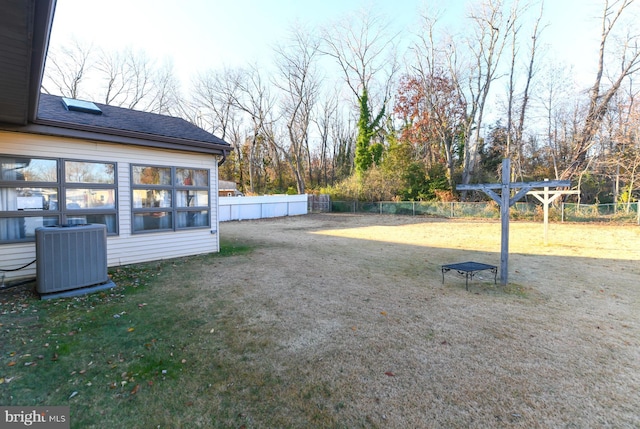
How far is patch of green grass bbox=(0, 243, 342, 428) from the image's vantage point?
7.29ft

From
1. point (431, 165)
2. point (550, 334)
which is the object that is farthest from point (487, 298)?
point (431, 165)

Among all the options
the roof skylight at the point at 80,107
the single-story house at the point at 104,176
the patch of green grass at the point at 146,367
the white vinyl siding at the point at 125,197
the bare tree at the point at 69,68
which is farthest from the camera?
the bare tree at the point at 69,68

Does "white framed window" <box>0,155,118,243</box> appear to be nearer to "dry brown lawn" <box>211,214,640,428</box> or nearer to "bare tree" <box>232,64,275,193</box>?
"dry brown lawn" <box>211,214,640,428</box>

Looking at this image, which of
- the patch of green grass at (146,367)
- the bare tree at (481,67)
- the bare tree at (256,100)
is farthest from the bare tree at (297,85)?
the patch of green grass at (146,367)

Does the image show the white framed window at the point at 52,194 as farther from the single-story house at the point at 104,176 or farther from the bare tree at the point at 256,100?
the bare tree at the point at 256,100

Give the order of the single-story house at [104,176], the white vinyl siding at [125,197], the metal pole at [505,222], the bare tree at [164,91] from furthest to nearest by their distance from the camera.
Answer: the bare tree at [164,91], the metal pole at [505,222], the white vinyl siding at [125,197], the single-story house at [104,176]

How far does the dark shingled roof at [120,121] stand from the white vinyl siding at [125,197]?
1.30 ft

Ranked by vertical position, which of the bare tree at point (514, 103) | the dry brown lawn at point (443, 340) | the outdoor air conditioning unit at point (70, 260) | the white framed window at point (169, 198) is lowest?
the dry brown lawn at point (443, 340)

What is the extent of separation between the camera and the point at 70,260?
4.74 meters

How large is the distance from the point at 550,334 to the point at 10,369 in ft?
18.4

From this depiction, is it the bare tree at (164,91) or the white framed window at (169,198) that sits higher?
the bare tree at (164,91)

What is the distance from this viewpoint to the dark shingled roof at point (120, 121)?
5.84 meters

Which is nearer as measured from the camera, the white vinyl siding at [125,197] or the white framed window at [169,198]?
the white vinyl siding at [125,197]

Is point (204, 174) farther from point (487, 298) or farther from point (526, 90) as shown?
point (526, 90)
